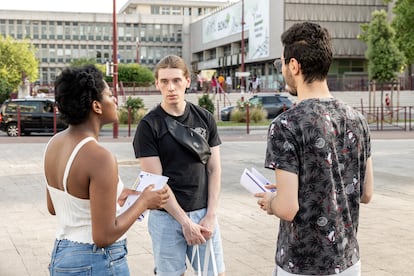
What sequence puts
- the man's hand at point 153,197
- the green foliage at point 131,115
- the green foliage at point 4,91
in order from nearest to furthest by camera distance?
the man's hand at point 153,197 < the green foliage at point 131,115 < the green foliage at point 4,91

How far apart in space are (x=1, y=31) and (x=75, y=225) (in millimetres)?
100743

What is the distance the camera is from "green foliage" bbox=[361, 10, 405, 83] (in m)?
36.9

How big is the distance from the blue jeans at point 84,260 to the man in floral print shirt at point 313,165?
0.70 m

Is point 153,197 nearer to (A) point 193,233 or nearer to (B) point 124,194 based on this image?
(B) point 124,194

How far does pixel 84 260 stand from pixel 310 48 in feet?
4.27

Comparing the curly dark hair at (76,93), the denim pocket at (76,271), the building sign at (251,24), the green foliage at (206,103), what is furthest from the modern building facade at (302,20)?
the denim pocket at (76,271)

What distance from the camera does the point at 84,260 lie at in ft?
8.40

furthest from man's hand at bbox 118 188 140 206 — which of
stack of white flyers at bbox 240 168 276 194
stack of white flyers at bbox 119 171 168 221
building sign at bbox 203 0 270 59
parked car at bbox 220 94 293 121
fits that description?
building sign at bbox 203 0 270 59

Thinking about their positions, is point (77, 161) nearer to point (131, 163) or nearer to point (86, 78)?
point (86, 78)

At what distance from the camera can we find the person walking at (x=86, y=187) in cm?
245

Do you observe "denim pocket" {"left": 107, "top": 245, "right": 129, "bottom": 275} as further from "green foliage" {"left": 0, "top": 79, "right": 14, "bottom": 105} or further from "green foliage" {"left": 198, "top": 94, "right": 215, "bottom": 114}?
"green foliage" {"left": 0, "top": 79, "right": 14, "bottom": 105}

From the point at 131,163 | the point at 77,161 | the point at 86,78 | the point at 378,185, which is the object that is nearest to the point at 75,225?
the point at 77,161

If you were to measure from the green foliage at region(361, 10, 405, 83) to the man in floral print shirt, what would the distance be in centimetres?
3612

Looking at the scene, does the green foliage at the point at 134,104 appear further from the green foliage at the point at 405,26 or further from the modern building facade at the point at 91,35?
the modern building facade at the point at 91,35
